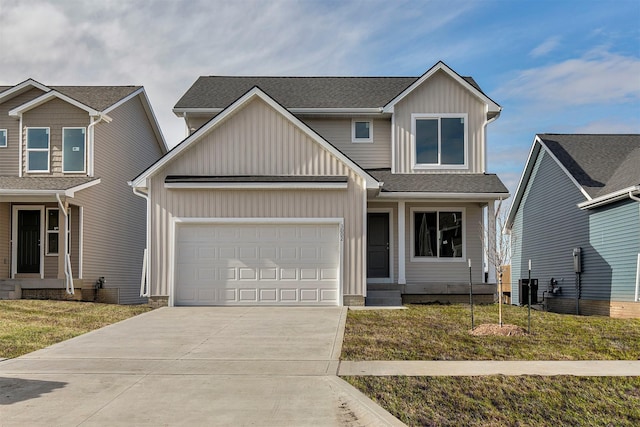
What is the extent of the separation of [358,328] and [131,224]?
15767 millimetres

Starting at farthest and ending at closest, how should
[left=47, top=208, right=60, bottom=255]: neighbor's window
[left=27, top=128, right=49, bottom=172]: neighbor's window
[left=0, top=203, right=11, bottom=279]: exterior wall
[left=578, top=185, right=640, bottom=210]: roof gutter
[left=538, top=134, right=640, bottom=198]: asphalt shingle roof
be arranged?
[left=27, top=128, right=49, bottom=172]: neighbor's window
[left=47, top=208, right=60, bottom=255]: neighbor's window
[left=0, top=203, right=11, bottom=279]: exterior wall
[left=538, top=134, right=640, bottom=198]: asphalt shingle roof
[left=578, top=185, right=640, bottom=210]: roof gutter

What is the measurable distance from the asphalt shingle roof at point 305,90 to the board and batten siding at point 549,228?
4413mm

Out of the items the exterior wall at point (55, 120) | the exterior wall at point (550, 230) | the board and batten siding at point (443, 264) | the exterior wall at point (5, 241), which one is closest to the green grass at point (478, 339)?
the board and batten siding at point (443, 264)

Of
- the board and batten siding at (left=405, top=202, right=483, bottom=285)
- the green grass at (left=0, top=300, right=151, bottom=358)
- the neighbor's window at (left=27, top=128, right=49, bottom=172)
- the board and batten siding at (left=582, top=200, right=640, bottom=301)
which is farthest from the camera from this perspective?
the neighbor's window at (left=27, top=128, right=49, bottom=172)

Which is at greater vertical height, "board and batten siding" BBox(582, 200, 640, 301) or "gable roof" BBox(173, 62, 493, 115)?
"gable roof" BBox(173, 62, 493, 115)

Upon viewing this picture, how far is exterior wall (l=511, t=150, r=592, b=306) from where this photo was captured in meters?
21.3

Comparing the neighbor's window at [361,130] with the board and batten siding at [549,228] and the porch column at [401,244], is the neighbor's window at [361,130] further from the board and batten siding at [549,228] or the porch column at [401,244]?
the board and batten siding at [549,228]

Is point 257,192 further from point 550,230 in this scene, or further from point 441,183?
point 550,230

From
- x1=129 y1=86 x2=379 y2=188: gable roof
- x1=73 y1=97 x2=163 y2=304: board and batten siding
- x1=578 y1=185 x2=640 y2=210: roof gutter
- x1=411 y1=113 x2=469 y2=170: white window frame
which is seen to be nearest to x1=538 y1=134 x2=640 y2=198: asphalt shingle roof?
x1=578 y1=185 x2=640 y2=210: roof gutter

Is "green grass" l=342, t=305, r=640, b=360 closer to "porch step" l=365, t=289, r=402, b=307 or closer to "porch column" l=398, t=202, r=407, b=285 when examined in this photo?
"porch step" l=365, t=289, r=402, b=307

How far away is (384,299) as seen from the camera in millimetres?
18422

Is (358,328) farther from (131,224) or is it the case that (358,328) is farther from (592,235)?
(131,224)

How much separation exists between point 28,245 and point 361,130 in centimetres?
1160

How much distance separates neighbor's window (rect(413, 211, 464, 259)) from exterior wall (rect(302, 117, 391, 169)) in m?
2.16
